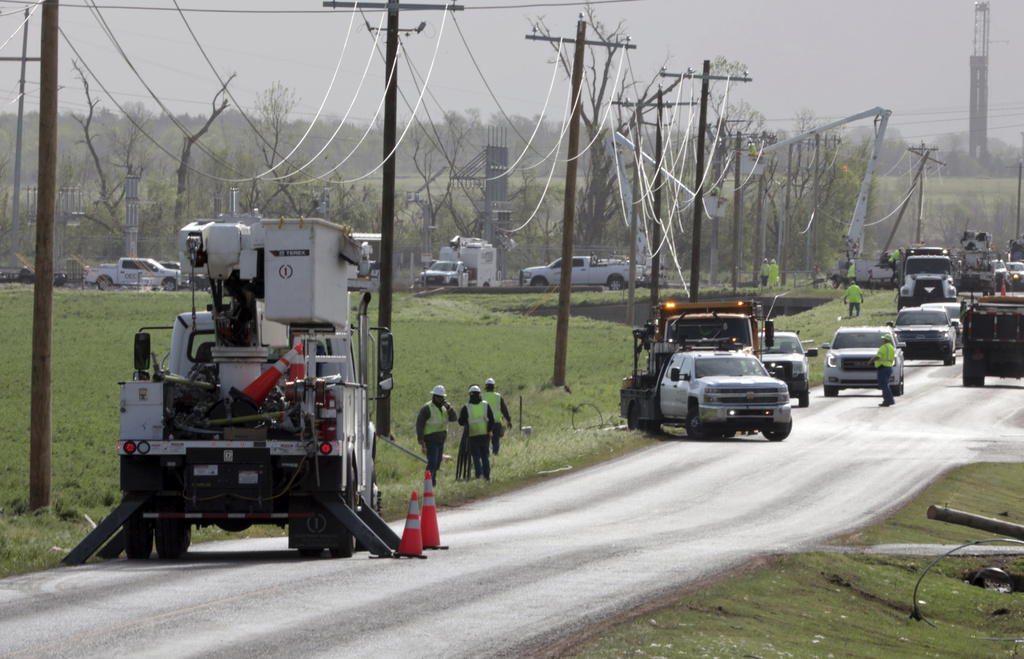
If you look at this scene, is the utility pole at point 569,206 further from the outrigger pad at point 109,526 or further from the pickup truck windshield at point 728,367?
the outrigger pad at point 109,526

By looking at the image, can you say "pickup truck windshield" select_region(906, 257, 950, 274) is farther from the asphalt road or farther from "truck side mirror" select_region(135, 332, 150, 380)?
"truck side mirror" select_region(135, 332, 150, 380)

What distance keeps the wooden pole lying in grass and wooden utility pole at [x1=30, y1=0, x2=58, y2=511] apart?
38.7 ft

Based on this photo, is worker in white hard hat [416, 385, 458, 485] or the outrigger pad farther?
worker in white hard hat [416, 385, 458, 485]

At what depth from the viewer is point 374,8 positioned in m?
27.7

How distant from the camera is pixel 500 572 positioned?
1304 centimetres

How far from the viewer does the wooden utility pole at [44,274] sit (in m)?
18.8

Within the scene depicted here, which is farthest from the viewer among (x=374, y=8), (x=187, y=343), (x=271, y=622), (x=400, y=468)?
(x=374, y=8)

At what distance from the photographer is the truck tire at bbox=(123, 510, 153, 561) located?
13.6 m

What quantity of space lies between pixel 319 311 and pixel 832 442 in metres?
17.5

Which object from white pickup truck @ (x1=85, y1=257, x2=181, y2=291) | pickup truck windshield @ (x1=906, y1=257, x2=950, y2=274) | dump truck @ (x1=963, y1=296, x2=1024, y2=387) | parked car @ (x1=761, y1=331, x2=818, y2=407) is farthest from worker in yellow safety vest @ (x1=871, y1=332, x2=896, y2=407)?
white pickup truck @ (x1=85, y1=257, x2=181, y2=291)

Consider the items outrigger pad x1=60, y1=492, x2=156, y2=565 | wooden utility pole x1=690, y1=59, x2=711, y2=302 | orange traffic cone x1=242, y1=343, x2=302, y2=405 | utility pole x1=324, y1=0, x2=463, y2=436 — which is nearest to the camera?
outrigger pad x1=60, y1=492, x2=156, y2=565

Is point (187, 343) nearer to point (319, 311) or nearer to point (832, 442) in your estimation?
point (319, 311)

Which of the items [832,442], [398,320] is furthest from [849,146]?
[832,442]

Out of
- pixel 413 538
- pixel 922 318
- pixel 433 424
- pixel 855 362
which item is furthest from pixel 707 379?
pixel 922 318
